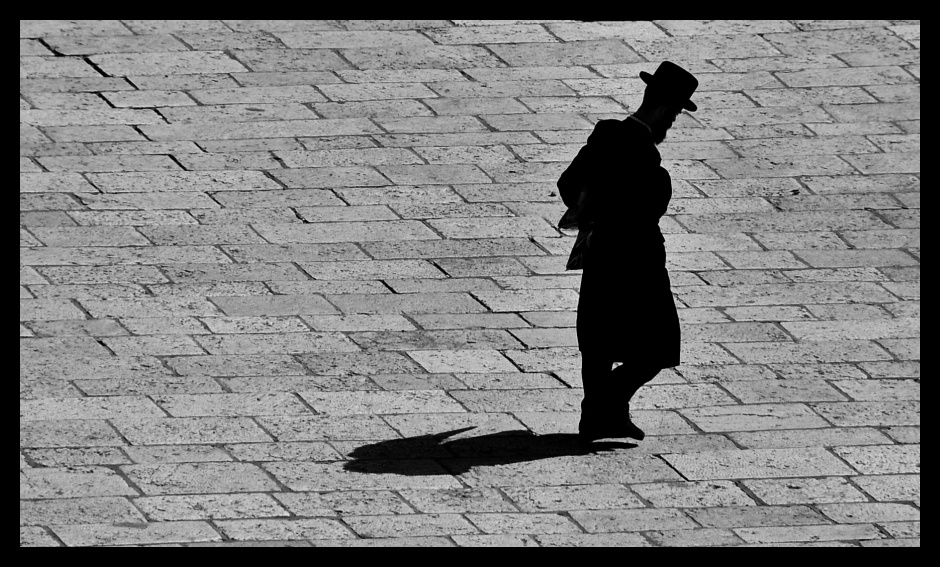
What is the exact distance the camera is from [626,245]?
673 cm

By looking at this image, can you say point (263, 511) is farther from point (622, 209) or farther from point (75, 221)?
point (75, 221)

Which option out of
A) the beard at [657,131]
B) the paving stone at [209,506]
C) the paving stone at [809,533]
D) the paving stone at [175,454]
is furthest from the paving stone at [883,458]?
the paving stone at [175,454]

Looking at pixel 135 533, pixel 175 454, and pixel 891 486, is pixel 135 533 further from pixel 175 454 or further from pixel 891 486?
pixel 891 486

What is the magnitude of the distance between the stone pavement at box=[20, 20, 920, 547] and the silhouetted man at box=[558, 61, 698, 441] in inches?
22.5

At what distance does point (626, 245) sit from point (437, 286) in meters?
1.98

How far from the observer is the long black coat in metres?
6.67

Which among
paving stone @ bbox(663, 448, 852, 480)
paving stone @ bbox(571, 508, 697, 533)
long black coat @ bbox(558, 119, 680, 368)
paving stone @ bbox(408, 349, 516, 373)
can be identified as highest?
long black coat @ bbox(558, 119, 680, 368)

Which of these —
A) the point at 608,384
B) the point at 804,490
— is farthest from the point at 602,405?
the point at 804,490

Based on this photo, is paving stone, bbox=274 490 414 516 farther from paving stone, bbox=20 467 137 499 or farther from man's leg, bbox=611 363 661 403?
man's leg, bbox=611 363 661 403

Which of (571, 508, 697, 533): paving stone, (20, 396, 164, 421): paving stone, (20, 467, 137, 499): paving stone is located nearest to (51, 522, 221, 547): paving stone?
(20, 467, 137, 499): paving stone

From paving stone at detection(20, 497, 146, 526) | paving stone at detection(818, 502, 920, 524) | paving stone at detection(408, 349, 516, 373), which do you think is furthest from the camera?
paving stone at detection(408, 349, 516, 373)

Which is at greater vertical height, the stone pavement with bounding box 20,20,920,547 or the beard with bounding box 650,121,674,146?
the beard with bounding box 650,121,674,146

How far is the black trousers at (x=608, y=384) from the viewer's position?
6883 mm

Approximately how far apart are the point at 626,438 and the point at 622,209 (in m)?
1.12
